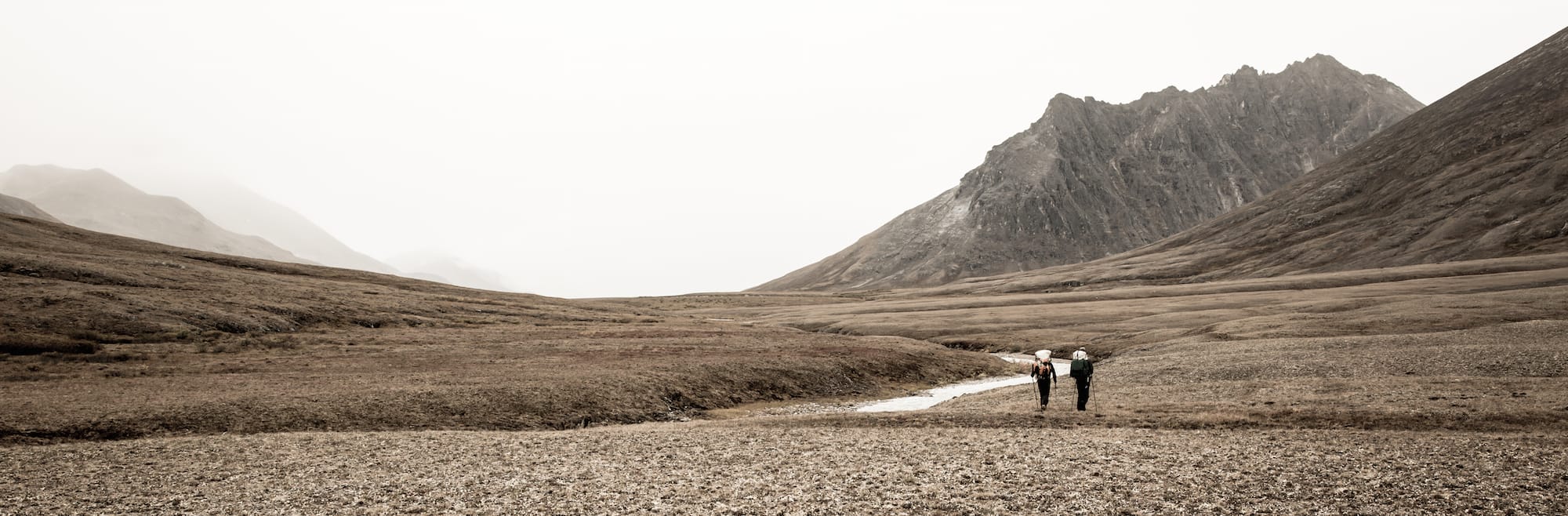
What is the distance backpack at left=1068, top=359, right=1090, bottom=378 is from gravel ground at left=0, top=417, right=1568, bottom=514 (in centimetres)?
472

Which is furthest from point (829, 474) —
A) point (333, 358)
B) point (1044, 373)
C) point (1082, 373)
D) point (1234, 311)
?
point (1234, 311)

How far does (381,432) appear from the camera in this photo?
35.9 meters

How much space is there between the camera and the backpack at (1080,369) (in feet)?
116

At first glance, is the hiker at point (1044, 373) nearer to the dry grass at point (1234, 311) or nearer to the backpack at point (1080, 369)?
the backpack at point (1080, 369)

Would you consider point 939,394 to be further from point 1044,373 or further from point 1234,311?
point 1234,311

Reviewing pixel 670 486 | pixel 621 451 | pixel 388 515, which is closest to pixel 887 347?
pixel 621 451

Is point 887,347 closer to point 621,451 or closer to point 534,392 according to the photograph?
point 534,392

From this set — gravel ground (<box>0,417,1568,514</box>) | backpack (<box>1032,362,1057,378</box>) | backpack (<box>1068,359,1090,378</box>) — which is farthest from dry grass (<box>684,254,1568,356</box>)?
gravel ground (<box>0,417,1568,514</box>)

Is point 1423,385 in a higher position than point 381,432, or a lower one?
higher

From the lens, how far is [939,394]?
2341 inches

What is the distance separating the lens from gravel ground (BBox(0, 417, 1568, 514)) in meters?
19.8

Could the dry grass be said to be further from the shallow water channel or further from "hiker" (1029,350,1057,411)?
"hiker" (1029,350,1057,411)

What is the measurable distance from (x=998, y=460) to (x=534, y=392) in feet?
102

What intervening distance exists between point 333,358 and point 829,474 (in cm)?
4916
